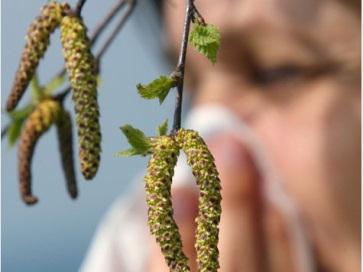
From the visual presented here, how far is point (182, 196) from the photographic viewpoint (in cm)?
291

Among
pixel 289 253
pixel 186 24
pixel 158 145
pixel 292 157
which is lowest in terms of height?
pixel 158 145

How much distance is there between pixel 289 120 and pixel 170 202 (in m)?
2.23

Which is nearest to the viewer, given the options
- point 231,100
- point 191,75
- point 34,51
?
point 34,51

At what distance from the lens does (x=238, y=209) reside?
9.86ft

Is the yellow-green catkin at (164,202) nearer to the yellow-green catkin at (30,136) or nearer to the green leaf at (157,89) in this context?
the green leaf at (157,89)

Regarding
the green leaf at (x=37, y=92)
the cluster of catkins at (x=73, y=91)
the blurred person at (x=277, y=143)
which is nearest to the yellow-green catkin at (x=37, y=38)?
the cluster of catkins at (x=73, y=91)

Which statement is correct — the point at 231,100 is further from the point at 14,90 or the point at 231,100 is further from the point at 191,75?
the point at 14,90

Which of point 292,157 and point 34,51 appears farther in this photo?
point 292,157

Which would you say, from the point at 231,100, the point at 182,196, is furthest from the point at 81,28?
the point at 231,100

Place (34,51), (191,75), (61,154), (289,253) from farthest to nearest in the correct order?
(191,75) → (289,253) → (61,154) → (34,51)

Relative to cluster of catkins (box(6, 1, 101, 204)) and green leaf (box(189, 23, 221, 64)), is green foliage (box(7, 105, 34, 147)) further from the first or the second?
green leaf (box(189, 23, 221, 64))

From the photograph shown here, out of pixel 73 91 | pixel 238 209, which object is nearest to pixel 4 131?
pixel 73 91

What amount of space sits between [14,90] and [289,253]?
203cm

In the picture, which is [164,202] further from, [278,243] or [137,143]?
[278,243]
